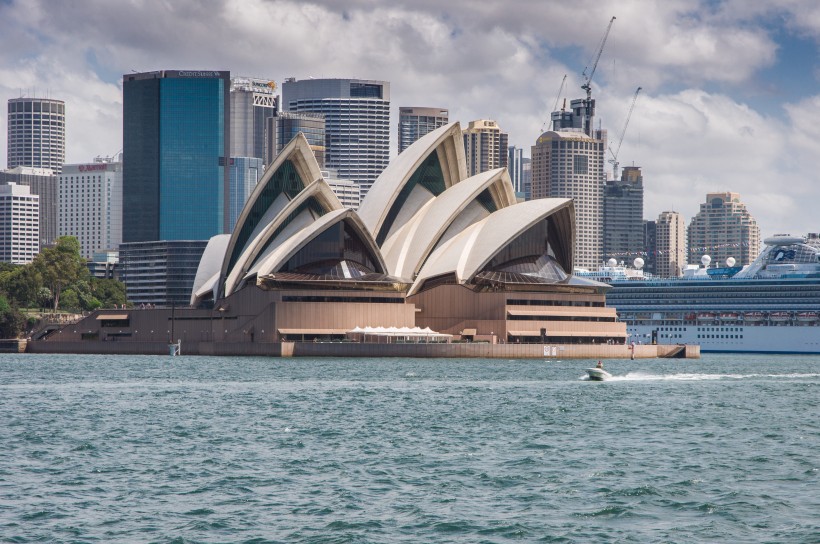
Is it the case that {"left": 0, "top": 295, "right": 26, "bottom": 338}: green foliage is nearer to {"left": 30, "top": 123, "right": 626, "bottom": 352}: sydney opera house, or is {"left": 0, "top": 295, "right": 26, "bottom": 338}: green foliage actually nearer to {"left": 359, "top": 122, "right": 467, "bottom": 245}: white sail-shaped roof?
{"left": 30, "top": 123, "right": 626, "bottom": 352}: sydney opera house

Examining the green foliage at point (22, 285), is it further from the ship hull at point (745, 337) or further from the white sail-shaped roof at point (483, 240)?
the ship hull at point (745, 337)

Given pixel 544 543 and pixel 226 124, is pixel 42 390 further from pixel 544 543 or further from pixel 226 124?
pixel 226 124

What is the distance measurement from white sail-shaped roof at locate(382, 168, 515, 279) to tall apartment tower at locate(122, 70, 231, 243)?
282 feet

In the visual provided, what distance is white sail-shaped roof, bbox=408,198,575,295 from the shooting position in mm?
99688

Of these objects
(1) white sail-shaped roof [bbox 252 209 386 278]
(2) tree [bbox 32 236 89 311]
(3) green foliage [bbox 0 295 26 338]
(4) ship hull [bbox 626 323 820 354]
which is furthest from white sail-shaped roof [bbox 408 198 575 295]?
(2) tree [bbox 32 236 89 311]

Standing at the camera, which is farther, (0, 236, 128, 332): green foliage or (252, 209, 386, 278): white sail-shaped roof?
(0, 236, 128, 332): green foliage

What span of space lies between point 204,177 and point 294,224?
308ft

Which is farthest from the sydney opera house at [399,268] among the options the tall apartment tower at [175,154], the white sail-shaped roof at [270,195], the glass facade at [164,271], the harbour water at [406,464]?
the tall apartment tower at [175,154]

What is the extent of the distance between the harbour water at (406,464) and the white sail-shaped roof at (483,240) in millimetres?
41167

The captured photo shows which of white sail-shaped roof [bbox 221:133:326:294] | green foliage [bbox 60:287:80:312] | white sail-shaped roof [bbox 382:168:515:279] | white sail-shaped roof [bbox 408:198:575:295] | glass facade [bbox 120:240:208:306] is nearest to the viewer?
white sail-shaped roof [bbox 408:198:575:295]

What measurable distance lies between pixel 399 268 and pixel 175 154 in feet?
303

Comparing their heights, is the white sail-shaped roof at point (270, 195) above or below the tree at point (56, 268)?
above

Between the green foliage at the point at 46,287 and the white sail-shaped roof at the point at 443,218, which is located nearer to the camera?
the white sail-shaped roof at the point at 443,218

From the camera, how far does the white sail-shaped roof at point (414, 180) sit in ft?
338
